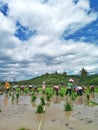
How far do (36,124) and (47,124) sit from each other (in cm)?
52

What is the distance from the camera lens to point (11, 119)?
1445 centimetres

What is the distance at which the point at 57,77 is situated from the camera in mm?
139625

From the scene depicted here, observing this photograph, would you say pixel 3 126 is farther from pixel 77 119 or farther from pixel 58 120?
pixel 77 119

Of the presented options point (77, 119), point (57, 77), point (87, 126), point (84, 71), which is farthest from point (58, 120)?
point (57, 77)

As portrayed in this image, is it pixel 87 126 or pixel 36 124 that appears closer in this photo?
pixel 87 126

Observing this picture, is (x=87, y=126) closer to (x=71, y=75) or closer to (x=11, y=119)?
(x=11, y=119)

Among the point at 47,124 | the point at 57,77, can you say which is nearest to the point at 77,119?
the point at 47,124

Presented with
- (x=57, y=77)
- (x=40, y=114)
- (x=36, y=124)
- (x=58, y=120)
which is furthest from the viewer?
(x=57, y=77)

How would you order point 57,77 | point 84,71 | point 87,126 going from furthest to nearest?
1. point 57,77
2. point 84,71
3. point 87,126

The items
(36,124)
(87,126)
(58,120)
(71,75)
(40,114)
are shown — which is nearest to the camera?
(87,126)

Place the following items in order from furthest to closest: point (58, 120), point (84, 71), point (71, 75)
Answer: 1. point (71, 75)
2. point (84, 71)
3. point (58, 120)

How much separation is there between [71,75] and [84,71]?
22317 mm

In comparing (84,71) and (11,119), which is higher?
(84,71)

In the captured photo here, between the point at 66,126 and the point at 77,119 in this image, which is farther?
the point at 77,119
